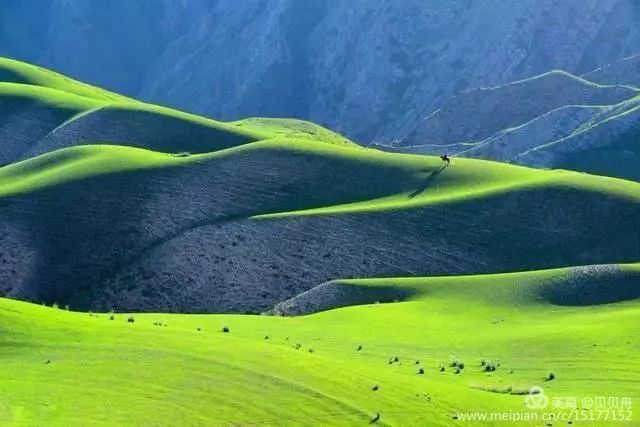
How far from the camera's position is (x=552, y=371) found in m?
44.4

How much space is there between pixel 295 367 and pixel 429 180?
68.7m

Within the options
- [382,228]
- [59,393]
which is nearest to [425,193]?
[382,228]

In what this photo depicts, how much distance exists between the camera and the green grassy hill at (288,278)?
33.3m

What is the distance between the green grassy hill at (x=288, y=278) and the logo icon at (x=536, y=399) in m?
0.45

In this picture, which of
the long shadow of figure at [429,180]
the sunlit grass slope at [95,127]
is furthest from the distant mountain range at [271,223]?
the sunlit grass slope at [95,127]

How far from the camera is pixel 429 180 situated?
103 meters

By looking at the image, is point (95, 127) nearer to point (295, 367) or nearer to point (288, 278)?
point (288, 278)

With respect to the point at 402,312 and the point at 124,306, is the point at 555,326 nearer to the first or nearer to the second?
the point at 402,312

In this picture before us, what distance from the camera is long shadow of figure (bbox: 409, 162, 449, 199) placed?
99625 millimetres

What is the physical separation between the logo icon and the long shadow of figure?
2348 inches

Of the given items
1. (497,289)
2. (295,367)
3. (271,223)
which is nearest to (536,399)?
(295,367)

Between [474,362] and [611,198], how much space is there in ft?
166

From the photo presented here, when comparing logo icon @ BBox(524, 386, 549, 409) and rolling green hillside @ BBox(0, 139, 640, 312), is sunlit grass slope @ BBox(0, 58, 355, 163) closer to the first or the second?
rolling green hillside @ BBox(0, 139, 640, 312)

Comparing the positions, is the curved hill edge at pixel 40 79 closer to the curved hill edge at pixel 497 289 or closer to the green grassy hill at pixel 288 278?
the green grassy hill at pixel 288 278
